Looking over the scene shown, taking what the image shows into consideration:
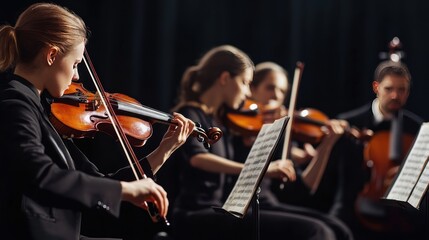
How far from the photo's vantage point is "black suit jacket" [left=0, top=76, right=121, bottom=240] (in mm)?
1662

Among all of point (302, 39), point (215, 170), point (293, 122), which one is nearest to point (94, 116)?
point (215, 170)

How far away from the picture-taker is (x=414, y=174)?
230 cm

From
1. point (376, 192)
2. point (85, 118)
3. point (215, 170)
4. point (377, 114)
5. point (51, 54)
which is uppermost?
point (51, 54)

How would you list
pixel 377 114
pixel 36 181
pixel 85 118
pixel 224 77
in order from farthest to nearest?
1. pixel 377 114
2. pixel 224 77
3. pixel 85 118
4. pixel 36 181

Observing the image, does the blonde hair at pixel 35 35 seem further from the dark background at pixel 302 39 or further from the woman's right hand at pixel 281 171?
the dark background at pixel 302 39

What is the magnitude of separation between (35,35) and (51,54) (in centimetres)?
6

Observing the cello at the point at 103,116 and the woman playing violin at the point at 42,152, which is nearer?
the woman playing violin at the point at 42,152

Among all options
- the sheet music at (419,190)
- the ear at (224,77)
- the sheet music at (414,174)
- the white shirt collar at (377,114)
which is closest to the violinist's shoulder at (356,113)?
the white shirt collar at (377,114)

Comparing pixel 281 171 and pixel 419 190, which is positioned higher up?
pixel 419 190

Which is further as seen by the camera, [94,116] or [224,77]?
[224,77]

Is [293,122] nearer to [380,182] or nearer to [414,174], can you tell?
[380,182]

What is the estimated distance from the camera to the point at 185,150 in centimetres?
306

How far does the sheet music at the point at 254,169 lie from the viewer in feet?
6.77

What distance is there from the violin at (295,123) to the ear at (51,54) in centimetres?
138
